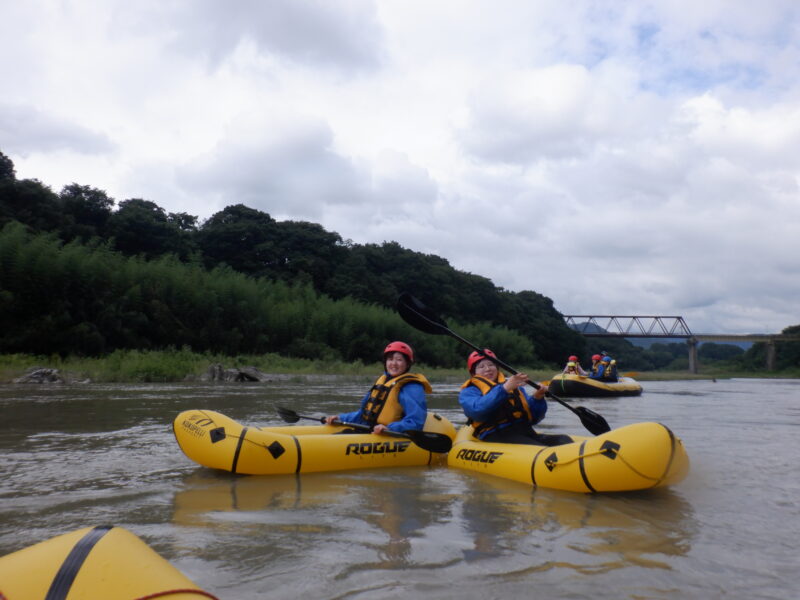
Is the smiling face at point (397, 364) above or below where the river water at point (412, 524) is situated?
above

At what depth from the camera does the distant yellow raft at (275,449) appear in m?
4.40

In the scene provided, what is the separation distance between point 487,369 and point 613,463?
129cm

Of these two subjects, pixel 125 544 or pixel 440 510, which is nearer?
pixel 125 544

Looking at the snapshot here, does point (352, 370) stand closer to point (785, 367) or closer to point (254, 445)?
point (254, 445)

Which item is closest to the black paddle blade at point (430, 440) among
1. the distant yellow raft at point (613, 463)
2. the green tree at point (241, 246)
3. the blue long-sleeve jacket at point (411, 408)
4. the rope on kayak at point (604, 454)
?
the blue long-sleeve jacket at point (411, 408)

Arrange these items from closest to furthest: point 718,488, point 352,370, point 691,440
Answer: point 718,488 < point 691,440 < point 352,370

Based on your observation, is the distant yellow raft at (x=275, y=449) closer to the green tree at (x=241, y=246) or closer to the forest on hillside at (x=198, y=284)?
the forest on hillside at (x=198, y=284)

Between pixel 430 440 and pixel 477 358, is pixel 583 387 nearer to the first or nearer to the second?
pixel 477 358

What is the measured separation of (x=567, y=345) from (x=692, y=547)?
45.5 meters

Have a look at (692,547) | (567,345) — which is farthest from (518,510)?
(567,345)

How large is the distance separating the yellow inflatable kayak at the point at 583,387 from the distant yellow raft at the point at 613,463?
1086 centimetres

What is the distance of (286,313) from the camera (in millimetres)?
21688

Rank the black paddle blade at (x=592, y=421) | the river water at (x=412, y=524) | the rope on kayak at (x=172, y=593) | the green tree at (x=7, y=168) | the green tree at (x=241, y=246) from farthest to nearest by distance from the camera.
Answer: the green tree at (x=241, y=246), the green tree at (x=7, y=168), the black paddle blade at (x=592, y=421), the river water at (x=412, y=524), the rope on kayak at (x=172, y=593)

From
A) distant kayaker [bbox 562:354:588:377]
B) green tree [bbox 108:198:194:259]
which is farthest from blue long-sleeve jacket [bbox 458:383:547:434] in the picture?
green tree [bbox 108:198:194:259]
